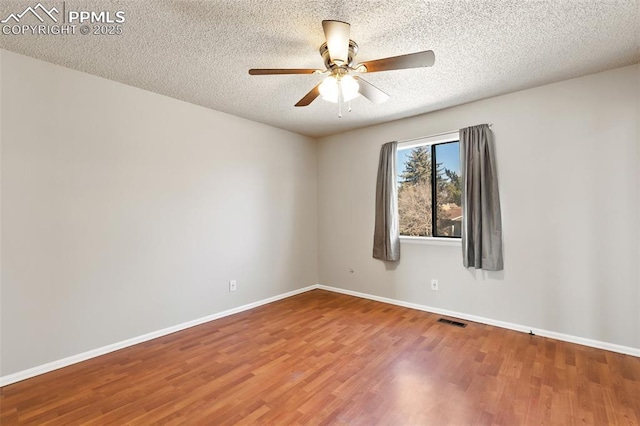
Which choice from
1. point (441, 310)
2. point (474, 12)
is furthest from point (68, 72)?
point (441, 310)

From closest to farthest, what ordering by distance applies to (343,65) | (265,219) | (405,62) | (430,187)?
(405,62)
(343,65)
(430,187)
(265,219)

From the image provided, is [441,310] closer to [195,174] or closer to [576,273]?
[576,273]

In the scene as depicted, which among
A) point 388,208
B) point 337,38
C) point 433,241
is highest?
point 337,38

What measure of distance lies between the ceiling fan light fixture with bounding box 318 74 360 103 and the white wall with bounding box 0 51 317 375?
6.41 ft

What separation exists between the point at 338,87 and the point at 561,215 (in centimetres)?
259

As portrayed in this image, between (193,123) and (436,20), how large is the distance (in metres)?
2.71

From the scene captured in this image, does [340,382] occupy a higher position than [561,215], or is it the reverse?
[561,215]

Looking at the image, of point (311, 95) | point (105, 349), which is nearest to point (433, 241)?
point (311, 95)

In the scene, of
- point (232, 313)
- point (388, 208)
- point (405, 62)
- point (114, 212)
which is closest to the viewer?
point (405, 62)

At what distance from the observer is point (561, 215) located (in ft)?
9.55

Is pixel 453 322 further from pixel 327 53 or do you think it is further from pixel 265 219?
pixel 327 53

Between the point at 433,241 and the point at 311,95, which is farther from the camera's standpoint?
the point at 433,241

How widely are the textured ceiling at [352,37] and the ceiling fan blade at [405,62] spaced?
29 cm

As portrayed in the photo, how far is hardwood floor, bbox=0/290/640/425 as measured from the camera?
72.6 inches
